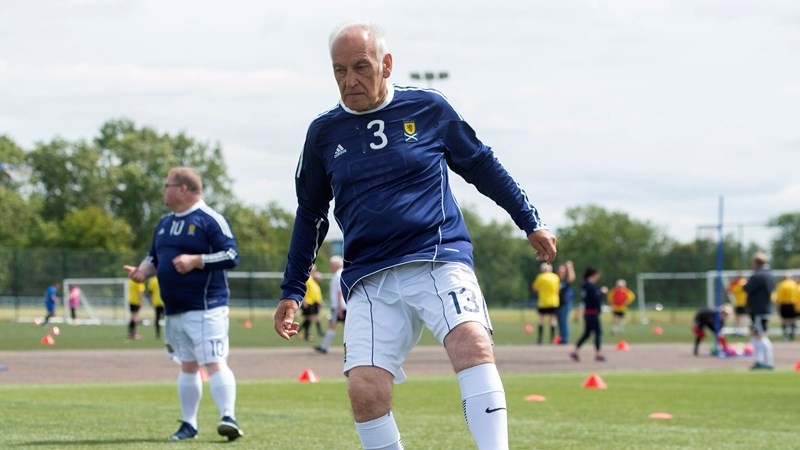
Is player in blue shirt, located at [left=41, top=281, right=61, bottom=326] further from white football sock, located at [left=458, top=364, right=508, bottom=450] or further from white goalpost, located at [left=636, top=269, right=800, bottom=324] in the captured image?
white football sock, located at [left=458, top=364, right=508, bottom=450]

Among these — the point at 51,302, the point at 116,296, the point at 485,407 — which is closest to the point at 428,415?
the point at 485,407

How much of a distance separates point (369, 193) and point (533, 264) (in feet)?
181

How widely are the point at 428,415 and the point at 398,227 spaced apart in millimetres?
6739

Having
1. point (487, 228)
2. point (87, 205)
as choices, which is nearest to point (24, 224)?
point (87, 205)

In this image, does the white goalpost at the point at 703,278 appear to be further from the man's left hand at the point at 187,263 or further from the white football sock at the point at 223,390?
the man's left hand at the point at 187,263

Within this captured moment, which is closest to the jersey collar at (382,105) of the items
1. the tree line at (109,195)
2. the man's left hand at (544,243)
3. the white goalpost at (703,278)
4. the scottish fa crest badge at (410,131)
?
the scottish fa crest badge at (410,131)

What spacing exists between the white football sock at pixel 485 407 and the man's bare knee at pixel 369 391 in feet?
1.09

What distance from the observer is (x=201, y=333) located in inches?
352

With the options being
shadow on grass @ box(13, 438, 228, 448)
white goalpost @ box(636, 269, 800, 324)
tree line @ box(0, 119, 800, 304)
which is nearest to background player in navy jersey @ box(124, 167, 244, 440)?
shadow on grass @ box(13, 438, 228, 448)

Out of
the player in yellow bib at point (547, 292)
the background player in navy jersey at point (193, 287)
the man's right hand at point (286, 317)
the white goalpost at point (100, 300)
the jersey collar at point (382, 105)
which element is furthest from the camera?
the white goalpost at point (100, 300)

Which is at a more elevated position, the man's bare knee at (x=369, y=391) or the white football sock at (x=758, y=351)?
the man's bare knee at (x=369, y=391)

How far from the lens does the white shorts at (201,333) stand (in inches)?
352

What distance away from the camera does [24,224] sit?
95.7 metres

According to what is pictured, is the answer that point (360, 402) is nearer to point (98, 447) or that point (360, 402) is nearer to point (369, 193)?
point (369, 193)
